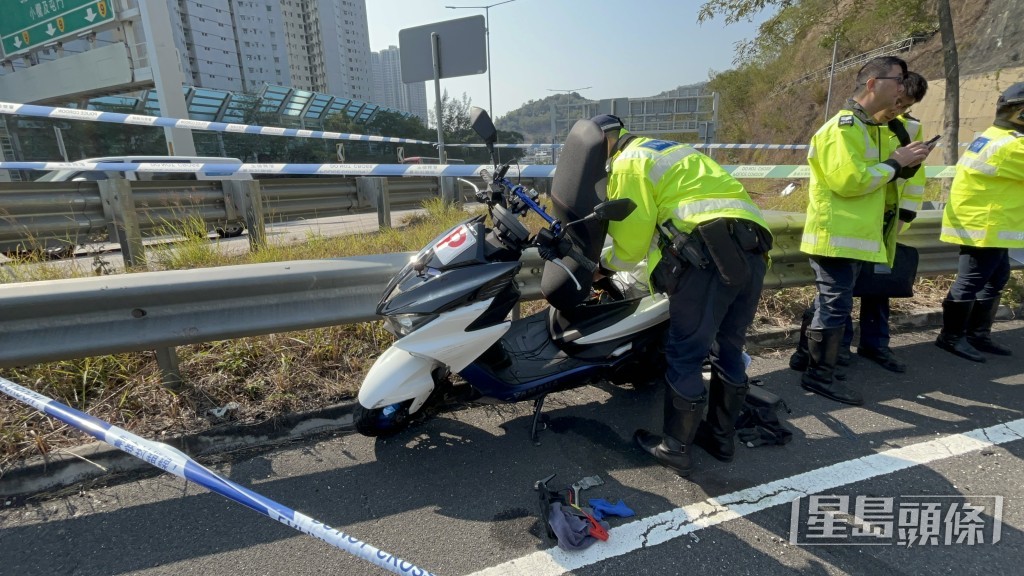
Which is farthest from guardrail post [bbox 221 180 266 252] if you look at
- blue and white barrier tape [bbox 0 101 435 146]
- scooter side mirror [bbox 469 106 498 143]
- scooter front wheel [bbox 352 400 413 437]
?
scooter side mirror [bbox 469 106 498 143]

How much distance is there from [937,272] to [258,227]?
19.3 ft

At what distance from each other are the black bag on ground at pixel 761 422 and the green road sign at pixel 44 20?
16.7 meters

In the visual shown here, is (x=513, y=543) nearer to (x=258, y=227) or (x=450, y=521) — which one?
(x=450, y=521)

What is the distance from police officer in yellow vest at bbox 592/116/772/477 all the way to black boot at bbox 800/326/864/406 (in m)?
0.94

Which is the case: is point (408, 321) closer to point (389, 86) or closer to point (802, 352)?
point (802, 352)

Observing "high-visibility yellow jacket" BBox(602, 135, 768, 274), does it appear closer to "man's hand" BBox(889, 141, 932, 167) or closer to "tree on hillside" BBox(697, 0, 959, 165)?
"man's hand" BBox(889, 141, 932, 167)

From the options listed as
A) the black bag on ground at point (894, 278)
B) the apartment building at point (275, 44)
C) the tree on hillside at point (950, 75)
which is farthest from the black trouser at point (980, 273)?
the apartment building at point (275, 44)

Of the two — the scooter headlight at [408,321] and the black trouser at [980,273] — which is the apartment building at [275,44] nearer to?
the scooter headlight at [408,321]

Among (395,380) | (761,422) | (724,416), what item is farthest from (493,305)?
(761,422)

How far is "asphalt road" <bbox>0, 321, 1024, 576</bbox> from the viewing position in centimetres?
178

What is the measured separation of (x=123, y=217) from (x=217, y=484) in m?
4.11

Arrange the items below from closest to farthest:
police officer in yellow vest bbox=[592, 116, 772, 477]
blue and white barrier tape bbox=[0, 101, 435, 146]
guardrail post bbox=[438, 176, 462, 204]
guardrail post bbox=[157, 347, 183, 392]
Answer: police officer in yellow vest bbox=[592, 116, 772, 477], guardrail post bbox=[157, 347, 183, 392], blue and white barrier tape bbox=[0, 101, 435, 146], guardrail post bbox=[438, 176, 462, 204]

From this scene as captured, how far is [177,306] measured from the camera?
244cm

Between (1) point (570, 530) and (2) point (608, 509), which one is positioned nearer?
(1) point (570, 530)
